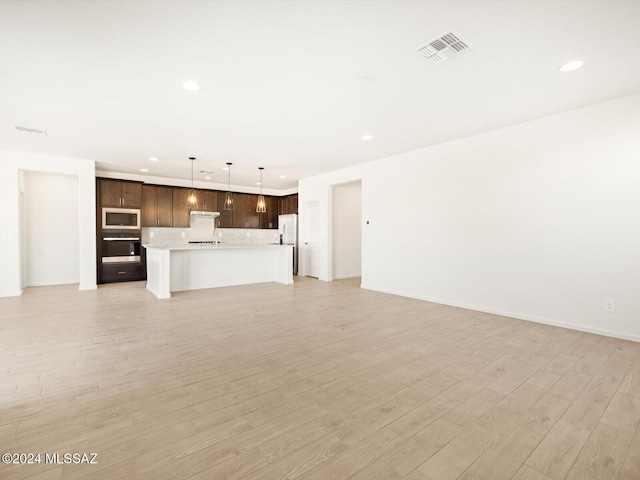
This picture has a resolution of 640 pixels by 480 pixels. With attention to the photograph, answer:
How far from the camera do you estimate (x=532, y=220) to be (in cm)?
406

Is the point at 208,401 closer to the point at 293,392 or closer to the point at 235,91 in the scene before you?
the point at 293,392

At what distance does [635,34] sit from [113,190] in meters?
8.84

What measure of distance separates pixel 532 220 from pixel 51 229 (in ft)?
31.5

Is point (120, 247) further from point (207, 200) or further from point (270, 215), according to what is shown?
point (270, 215)

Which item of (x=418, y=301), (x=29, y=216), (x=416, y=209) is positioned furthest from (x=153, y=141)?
(x=418, y=301)

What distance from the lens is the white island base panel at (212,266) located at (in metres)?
5.64

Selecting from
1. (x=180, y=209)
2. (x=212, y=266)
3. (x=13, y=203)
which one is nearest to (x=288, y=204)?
(x=180, y=209)

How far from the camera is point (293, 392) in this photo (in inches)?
88.9

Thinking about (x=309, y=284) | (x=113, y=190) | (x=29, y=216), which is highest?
(x=113, y=190)

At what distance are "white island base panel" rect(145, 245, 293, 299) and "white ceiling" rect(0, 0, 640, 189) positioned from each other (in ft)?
7.53

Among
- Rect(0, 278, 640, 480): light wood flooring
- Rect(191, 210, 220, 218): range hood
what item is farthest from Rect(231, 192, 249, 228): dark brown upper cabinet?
Rect(0, 278, 640, 480): light wood flooring

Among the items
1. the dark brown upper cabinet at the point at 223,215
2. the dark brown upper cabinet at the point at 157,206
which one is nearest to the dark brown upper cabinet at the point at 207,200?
the dark brown upper cabinet at the point at 223,215

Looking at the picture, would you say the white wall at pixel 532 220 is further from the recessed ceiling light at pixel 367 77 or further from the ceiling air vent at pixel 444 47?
the recessed ceiling light at pixel 367 77

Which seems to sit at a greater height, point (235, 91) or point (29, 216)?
point (235, 91)
